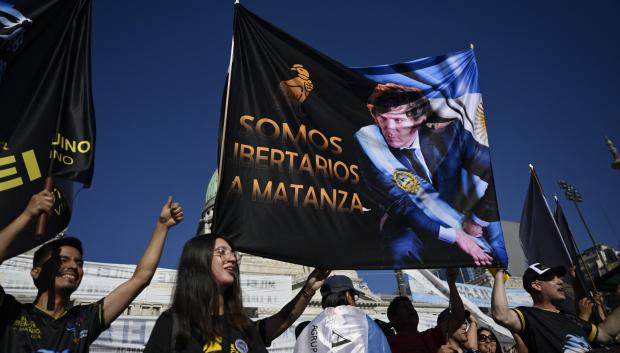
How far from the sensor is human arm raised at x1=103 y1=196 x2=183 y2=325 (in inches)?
114

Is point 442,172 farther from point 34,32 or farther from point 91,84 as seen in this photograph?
point 34,32

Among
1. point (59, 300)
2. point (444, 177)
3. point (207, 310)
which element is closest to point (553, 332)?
point (444, 177)

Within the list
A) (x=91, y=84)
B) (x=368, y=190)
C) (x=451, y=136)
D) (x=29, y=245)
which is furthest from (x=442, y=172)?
(x=29, y=245)

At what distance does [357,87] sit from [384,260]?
6.70 ft

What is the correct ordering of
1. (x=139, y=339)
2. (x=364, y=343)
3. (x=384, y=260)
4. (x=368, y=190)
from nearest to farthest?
(x=364, y=343) → (x=384, y=260) → (x=368, y=190) → (x=139, y=339)

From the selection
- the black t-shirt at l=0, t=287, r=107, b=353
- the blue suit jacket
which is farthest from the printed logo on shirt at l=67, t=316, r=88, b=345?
the blue suit jacket

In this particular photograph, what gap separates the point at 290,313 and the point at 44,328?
163 cm

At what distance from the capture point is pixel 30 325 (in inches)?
104

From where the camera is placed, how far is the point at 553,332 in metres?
3.75

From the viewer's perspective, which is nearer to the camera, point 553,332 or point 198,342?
point 198,342

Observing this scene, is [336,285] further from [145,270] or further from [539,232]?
[539,232]

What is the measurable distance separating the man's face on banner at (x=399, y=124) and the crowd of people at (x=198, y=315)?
188 centimetres

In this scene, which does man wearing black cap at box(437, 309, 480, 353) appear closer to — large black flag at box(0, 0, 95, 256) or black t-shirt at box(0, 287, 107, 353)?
black t-shirt at box(0, 287, 107, 353)

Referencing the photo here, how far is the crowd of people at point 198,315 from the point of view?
2580mm
